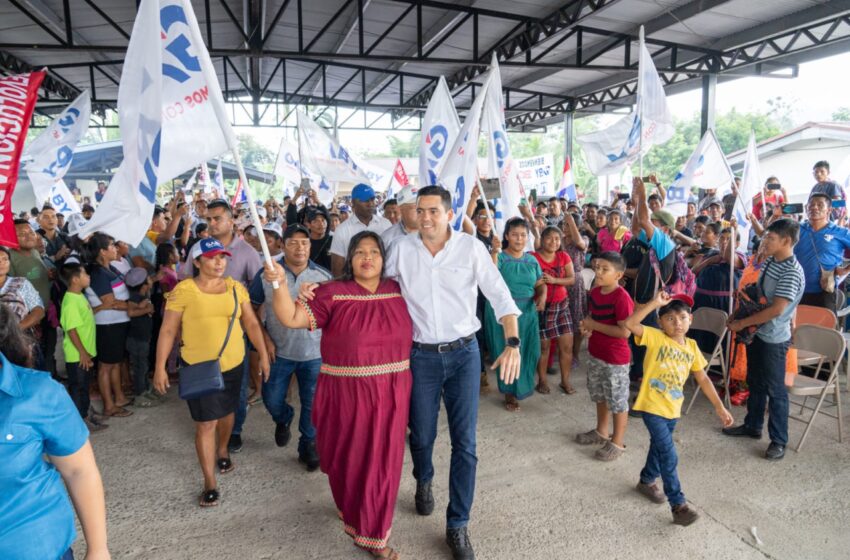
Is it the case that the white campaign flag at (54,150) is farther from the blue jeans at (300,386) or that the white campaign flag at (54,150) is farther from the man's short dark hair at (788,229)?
the man's short dark hair at (788,229)

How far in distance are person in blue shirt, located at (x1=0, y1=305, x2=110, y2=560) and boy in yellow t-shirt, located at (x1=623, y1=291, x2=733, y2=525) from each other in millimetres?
2533

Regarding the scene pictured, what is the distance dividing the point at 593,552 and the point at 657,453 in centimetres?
63

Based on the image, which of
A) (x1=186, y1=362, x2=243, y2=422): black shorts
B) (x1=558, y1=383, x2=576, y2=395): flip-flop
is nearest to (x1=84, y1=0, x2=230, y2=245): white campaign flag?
(x1=186, y1=362, x2=243, y2=422): black shorts

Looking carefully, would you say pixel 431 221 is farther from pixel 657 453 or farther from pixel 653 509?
pixel 653 509

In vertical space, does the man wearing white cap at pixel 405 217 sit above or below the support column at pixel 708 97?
below

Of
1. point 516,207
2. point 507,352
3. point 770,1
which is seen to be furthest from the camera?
point 770,1

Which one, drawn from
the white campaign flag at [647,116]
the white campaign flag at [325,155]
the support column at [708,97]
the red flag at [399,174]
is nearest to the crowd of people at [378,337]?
the white campaign flag at [647,116]

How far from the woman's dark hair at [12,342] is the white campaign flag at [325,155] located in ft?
23.0

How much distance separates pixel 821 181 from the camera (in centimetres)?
728

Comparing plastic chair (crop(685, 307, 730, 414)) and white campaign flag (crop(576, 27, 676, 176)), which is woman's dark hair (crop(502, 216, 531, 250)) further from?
plastic chair (crop(685, 307, 730, 414))

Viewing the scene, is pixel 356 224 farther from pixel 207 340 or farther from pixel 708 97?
pixel 708 97

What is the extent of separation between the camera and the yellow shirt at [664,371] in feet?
9.72

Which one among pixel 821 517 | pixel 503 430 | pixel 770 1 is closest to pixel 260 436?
pixel 503 430

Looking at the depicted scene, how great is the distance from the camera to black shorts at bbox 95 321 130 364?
14.3ft
